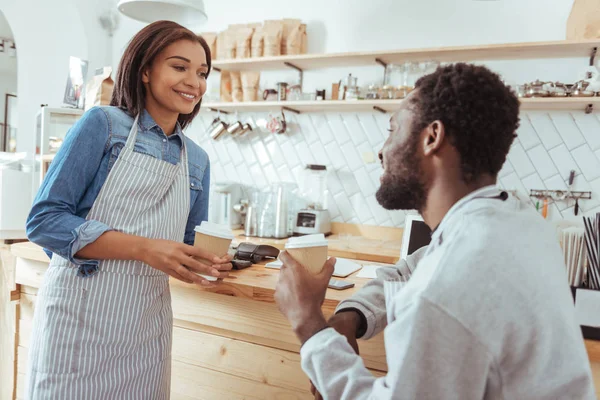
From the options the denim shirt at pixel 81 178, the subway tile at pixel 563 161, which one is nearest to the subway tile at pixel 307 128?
the subway tile at pixel 563 161

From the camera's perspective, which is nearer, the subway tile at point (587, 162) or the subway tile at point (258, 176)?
the subway tile at point (587, 162)

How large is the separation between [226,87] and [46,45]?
5.47 ft

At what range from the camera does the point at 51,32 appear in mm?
4051

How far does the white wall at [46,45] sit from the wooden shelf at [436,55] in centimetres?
137

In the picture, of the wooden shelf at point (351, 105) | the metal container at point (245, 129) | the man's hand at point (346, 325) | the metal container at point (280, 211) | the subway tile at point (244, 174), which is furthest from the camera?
the subway tile at point (244, 174)

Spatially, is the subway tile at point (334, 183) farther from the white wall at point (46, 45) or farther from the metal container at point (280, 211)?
the white wall at point (46, 45)

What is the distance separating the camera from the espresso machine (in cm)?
320

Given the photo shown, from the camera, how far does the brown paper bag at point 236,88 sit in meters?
3.57

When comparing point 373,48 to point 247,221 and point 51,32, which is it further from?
point 51,32

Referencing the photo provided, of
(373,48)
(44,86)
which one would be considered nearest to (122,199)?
(373,48)

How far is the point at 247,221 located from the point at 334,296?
182 cm

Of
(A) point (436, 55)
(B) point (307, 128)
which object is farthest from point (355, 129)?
(A) point (436, 55)

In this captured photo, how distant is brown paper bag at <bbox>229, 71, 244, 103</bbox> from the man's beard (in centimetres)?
275

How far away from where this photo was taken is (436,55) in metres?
2.96
